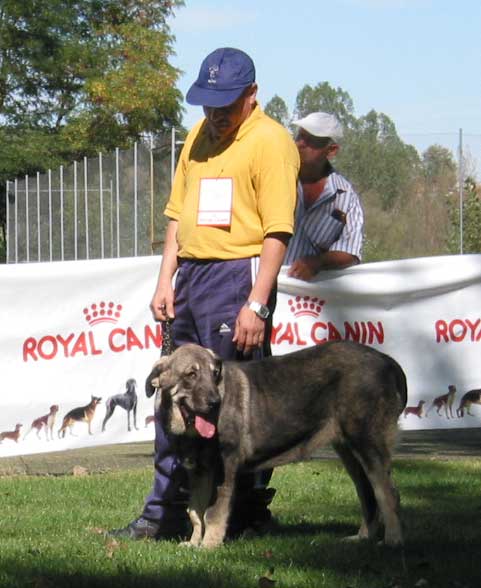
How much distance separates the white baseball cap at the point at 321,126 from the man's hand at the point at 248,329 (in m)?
2.14

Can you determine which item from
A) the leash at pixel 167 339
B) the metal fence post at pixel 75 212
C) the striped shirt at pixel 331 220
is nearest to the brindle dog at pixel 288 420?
the leash at pixel 167 339

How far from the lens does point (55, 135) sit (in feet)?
165

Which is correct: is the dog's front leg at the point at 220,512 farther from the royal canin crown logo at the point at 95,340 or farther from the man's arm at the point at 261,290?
the royal canin crown logo at the point at 95,340

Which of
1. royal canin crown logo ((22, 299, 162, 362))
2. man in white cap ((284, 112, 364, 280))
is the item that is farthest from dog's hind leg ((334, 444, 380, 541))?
royal canin crown logo ((22, 299, 162, 362))

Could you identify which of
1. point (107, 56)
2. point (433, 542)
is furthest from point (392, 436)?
point (107, 56)

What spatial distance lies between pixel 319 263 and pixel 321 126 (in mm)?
979

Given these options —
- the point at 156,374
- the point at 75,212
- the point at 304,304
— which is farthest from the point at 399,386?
the point at 75,212

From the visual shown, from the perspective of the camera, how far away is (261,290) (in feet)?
20.9

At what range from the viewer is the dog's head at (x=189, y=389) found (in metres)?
6.12

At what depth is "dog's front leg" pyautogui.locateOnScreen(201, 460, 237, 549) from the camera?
6322 millimetres

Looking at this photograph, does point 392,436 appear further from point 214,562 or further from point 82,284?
point 82,284

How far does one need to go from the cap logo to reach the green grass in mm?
2180

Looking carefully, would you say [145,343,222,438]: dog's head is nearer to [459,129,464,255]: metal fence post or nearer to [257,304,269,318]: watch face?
[257,304,269,318]: watch face

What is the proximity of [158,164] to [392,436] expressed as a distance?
13.2 meters
